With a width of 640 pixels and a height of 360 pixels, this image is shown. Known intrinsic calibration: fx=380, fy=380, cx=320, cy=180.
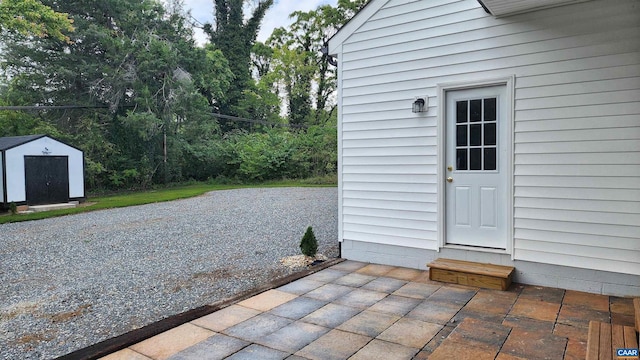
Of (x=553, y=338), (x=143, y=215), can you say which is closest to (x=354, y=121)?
(x=553, y=338)

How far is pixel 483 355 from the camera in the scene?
7.14 feet

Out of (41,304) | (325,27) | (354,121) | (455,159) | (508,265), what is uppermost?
(325,27)

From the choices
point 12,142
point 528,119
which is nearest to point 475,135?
point 528,119

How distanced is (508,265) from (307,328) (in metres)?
2.07

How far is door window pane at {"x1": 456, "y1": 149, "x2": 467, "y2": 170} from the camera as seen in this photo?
3.84 meters

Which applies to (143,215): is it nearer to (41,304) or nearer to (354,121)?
(41,304)

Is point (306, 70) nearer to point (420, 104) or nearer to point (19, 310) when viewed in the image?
point (420, 104)

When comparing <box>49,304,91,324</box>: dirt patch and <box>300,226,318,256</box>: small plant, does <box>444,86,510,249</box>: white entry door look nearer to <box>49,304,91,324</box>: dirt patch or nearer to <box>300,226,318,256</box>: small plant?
<box>300,226,318,256</box>: small plant

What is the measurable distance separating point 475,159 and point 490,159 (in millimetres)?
140

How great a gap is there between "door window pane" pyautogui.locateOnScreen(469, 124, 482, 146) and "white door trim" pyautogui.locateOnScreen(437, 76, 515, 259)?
0.26m

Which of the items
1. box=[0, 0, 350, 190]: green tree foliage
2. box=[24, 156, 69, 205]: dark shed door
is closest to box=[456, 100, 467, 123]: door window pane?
box=[24, 156, 69, 205]: dark shed door

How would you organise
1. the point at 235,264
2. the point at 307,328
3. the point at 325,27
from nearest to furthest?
the point at 307,328
the point at 235,264
the point at 325,27

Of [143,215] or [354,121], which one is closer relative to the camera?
[354,121]

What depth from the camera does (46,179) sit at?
1054 cm
